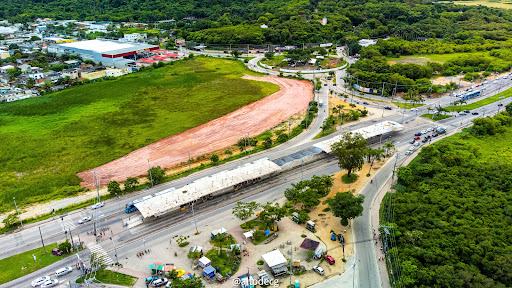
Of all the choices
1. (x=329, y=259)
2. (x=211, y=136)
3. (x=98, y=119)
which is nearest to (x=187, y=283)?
(x=329, y=259)

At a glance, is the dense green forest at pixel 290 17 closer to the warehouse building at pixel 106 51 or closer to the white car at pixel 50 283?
the warehouse building at pixel 106 51

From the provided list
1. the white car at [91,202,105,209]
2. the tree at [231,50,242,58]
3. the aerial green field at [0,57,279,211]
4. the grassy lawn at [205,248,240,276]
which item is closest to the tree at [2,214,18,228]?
the aerial green field at [0,57,279,211]

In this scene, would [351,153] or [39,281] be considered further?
[351,153]

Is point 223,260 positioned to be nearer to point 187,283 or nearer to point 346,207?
point 187,283

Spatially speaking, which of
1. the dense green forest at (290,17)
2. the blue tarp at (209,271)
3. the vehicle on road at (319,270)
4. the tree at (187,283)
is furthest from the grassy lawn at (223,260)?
the dense green forest at (290,17)

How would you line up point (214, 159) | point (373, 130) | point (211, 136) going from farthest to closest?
point (211, 136)
point (373, 130)
point (214, 159)

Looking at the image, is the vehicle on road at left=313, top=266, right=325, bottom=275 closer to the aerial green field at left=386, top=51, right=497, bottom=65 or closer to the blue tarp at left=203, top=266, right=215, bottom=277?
the blue tarp at left=203, top=266, right=215, bottom=277

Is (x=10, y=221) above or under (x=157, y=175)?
under
